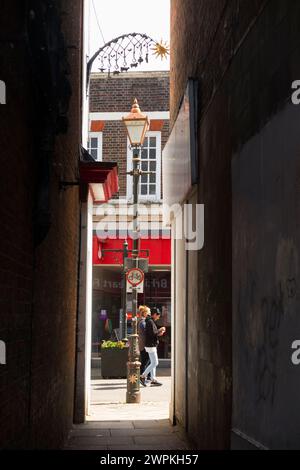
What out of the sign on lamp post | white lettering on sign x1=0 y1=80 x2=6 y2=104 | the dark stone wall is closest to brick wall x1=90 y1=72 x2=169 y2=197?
the sign on lamp post

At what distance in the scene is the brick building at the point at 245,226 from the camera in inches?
171

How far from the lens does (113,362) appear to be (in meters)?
18.2

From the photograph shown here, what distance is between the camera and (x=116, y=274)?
24.9 metres

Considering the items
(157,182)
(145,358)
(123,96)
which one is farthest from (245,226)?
(123,96)

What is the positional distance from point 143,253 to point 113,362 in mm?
5322

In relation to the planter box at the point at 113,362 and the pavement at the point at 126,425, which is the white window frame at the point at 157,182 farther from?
the pavement at the point at 126,425

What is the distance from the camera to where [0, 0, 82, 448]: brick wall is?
188 inches

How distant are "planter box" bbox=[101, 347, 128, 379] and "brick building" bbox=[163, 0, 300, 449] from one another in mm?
8620

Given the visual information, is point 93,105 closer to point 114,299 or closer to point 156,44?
point 114,299

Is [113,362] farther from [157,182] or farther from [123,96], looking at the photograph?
[123,96]

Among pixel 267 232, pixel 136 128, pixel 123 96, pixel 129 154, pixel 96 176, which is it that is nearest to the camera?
pixel 267 232

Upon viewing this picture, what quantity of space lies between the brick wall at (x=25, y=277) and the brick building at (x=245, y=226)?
167 cm

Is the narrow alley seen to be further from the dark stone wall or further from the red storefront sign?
the red storefront sign

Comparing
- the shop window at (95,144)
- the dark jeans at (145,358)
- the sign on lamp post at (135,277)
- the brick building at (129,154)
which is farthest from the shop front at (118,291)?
the sign on lamp post at (135,277)
